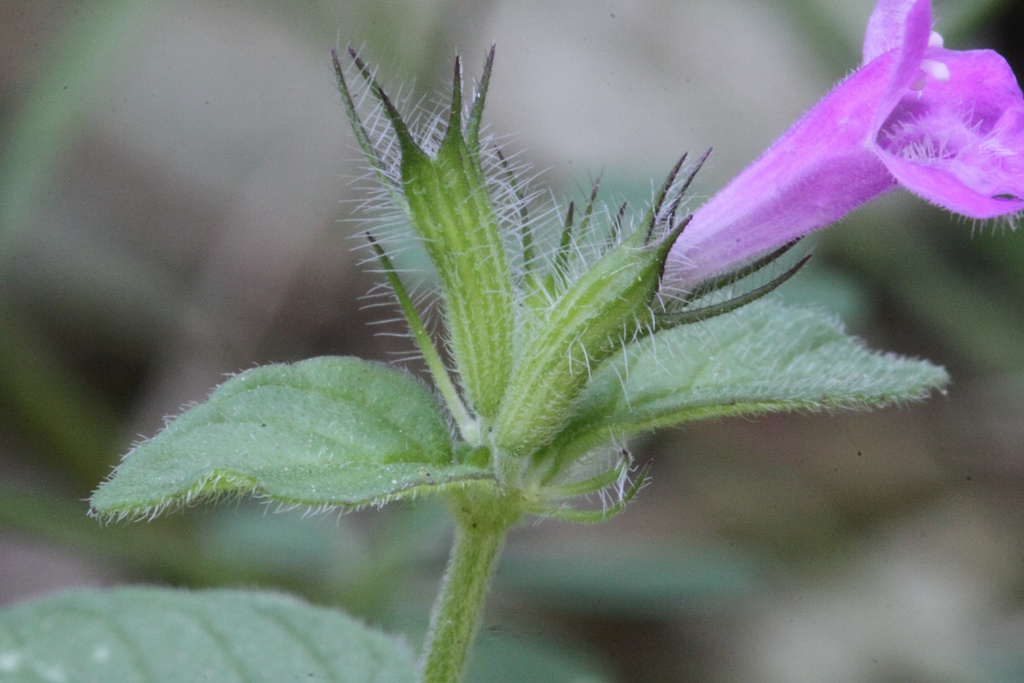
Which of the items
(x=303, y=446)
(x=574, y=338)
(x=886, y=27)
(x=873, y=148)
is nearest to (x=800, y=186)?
(x=873, y=148)

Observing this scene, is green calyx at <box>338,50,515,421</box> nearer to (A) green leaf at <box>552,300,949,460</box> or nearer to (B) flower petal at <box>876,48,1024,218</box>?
(A) green leaf at <box>552,300,949,460</box>

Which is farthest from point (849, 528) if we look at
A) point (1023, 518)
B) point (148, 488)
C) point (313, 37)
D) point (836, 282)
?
point (148, 488)

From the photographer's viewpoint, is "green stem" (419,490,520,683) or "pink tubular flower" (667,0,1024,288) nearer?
"pink tubular flower" (667,0,1024,288)

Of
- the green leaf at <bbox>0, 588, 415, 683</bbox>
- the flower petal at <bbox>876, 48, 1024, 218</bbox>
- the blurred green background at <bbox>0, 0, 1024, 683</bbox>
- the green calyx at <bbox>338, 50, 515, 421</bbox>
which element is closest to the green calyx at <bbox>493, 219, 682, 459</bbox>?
the green calyx at <bbox>338, 50, 515, 421</bbox>

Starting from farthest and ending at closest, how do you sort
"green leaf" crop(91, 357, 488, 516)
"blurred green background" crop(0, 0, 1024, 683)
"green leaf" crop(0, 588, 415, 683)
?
"blurred green background" crop(0, 0, 1024, 683) < "green leaf" crop(0, 588, 415, 683) < "green leaf" crop(91, 357, 488, 516)

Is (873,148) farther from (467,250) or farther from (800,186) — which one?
(467,250)
